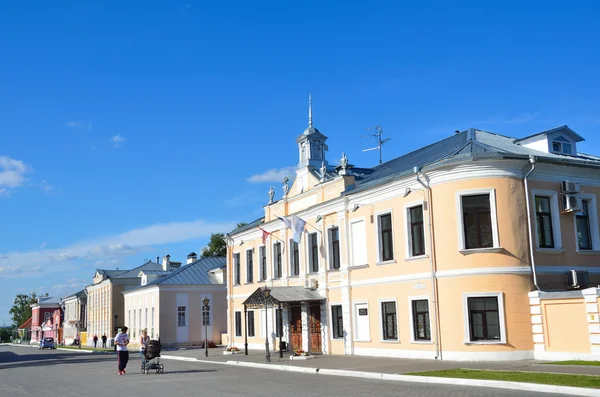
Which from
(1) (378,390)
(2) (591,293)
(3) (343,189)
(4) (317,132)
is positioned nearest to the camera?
(1) (378,390)

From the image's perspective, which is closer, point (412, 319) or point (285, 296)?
point (412, 319)

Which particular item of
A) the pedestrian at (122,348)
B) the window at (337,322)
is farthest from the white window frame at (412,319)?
the pedestrian at (122,348)

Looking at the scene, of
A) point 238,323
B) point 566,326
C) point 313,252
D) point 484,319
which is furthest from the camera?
point 238,323

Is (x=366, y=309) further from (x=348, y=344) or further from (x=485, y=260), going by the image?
(x=485, y=260)

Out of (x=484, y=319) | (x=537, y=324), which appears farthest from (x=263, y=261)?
(x=537, y=324)

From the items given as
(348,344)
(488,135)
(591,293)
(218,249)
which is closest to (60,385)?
(348,344)

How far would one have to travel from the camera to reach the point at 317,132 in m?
A: 34.7

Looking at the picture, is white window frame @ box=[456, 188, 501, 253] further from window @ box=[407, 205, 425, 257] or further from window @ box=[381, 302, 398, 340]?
window @ box=[381, 302, 398, 340]

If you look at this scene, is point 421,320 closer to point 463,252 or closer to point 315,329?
point 463,252

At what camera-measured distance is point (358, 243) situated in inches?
1085

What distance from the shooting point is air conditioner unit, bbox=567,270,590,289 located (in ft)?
72.0

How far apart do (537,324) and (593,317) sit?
6.79ft

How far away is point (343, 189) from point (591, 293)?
12.3m

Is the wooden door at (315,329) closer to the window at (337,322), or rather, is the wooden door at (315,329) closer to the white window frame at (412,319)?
the window at (337,322)
